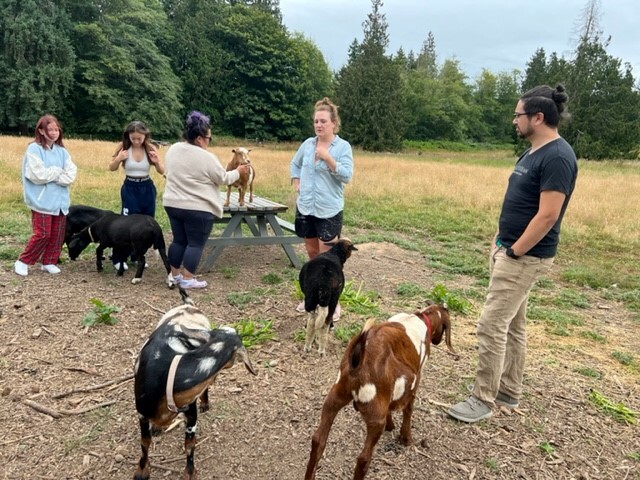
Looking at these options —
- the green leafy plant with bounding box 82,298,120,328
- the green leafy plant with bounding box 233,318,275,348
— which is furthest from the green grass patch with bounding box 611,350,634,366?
the green leafy plant with bounding box 82,298,120,328

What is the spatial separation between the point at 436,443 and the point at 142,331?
299cm

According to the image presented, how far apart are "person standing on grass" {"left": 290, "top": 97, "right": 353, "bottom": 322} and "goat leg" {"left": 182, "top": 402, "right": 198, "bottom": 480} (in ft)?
8.15

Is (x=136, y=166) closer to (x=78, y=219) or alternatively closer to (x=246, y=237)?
(x=78, y=219)

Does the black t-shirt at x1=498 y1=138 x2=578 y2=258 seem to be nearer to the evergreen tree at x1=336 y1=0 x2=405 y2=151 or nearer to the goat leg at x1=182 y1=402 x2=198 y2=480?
the goat leg at x1=182 y1=402 x2=198 y2=480

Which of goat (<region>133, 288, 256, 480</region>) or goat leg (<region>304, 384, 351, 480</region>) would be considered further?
goat leg (<region>304, 384, 351, 480</region>)

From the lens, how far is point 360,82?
4922 cm

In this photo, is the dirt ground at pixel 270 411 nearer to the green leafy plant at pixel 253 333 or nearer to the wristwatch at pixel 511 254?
the green leafy plant at pixel 253 333

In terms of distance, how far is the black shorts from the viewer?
497 cm

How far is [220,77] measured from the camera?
53.3m

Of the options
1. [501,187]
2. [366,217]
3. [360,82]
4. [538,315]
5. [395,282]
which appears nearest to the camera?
Result: [538,315]

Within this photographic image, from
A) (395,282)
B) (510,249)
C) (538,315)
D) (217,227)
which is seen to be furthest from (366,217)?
(510,249)

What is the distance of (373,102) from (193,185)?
152ft

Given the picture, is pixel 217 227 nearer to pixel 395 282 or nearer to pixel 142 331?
pixel 395 282

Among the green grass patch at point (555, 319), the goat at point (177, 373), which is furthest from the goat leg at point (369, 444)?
the green grass patch at point (555, 319)
